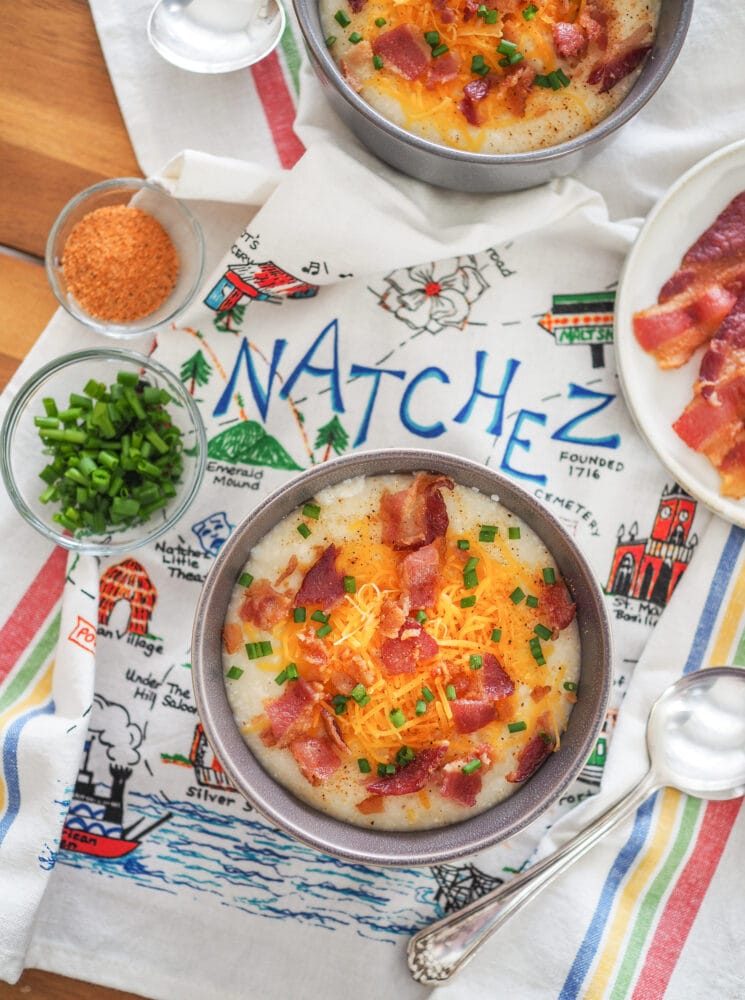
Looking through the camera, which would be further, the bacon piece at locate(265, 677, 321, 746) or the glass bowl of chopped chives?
the glass bowl of chopped chives

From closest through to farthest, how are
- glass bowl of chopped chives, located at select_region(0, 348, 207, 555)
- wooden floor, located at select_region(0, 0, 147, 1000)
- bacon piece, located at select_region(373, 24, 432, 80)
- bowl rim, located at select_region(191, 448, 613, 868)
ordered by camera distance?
bowl rim, located at select_region(191, 448, 613, 868)
bacon piece, located at select_region(373, 24, 432, 80)
glass bowl of chopped chives, located at select_region(0, 348, 207, 555)
wooden floor, located at select_region(0, 0, 147, 1000)

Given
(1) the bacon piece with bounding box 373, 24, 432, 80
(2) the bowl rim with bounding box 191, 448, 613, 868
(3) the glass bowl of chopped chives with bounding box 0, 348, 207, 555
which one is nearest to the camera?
(2) the bowl rim with bounding box 191, 448, 613, 868

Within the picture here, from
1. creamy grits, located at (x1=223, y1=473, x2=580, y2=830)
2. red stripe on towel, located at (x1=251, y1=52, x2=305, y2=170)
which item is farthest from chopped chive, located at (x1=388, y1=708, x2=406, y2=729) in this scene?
red stripe on towel, located at (x1=251, y1=52, x2=305, y2=170)

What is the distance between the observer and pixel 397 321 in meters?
2.26

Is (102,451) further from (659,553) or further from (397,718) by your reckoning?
(659,553)

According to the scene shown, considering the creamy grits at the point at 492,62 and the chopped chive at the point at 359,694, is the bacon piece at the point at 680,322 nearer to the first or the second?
the creamy grits at the point at 492,62

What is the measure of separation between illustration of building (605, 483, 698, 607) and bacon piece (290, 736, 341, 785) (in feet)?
2.68

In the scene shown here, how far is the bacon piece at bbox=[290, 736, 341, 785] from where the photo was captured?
1.96 meters

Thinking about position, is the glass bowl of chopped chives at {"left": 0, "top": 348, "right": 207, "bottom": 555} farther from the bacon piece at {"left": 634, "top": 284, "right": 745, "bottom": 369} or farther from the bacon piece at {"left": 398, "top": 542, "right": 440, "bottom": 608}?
the bacon piece at {"left": 634, "top": 284, "right": 745, "bottom": 369}

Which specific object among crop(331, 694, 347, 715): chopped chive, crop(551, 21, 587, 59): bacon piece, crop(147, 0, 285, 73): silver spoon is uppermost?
crop(551, 21, 587, 59): bacon piece

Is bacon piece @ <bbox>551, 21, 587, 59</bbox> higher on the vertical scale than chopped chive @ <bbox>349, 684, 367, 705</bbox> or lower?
higher

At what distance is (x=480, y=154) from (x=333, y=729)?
1.30 metres

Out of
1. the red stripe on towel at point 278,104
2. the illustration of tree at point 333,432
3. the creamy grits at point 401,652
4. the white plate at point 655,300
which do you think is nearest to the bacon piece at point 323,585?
the creamy grits at point 401,652

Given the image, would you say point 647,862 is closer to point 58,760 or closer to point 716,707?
point 716,707
